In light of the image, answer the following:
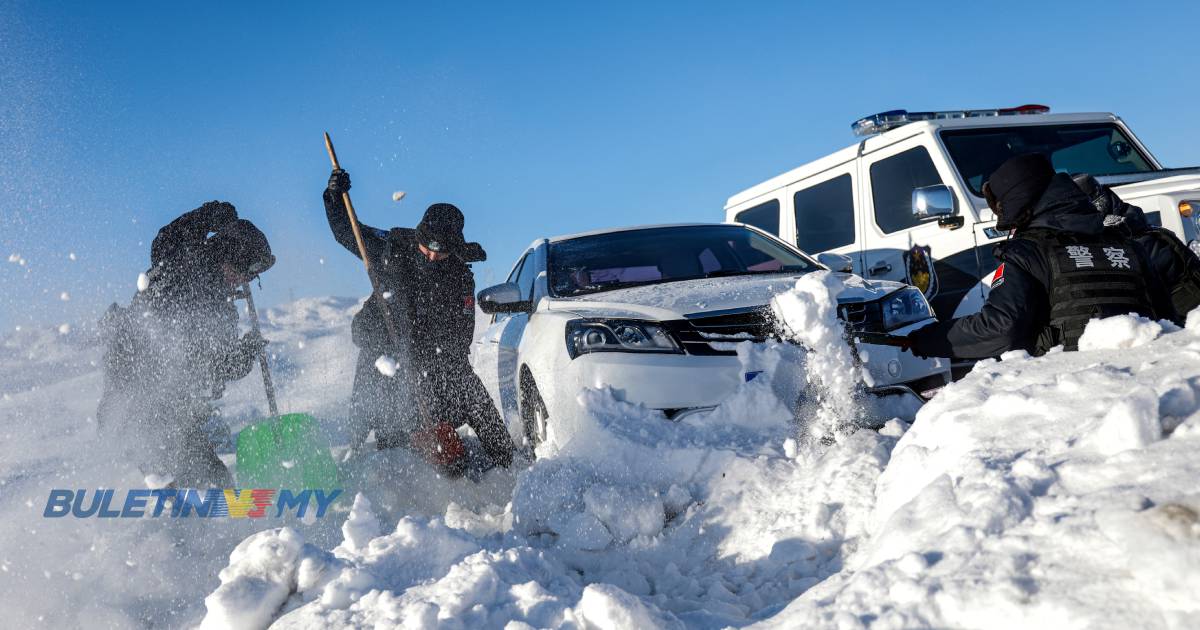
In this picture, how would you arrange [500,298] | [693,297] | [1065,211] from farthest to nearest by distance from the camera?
1. [500,298]
2. [693,297]
3. [1065,211]

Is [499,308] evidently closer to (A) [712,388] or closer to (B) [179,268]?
(A) [712,388]

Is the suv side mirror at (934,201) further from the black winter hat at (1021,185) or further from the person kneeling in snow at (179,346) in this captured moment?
the person kneeling in snow at (179,346)

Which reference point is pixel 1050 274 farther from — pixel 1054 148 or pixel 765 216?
pixel 765 216

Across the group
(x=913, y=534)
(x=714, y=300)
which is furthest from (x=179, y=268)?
(x=913, y=534)

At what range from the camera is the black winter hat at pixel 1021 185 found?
366cm

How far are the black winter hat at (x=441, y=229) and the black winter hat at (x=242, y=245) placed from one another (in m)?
1.08

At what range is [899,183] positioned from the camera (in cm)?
677

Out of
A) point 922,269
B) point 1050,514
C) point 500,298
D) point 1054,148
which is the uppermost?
point 1054,148

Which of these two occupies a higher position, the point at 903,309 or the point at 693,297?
the point at 693,297

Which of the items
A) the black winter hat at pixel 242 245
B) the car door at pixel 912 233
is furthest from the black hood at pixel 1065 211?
the black winter hat at pixel 242 245

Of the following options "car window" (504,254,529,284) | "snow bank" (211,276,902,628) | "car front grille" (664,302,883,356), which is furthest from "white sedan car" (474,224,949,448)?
"car window" (504,254,529,284)

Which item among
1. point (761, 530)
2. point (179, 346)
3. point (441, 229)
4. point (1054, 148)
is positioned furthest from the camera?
point (1054, 148)

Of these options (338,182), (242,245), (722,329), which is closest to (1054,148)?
(722,329)

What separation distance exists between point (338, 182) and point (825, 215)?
161 inches
